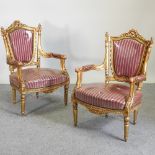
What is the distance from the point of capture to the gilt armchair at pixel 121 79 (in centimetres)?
230

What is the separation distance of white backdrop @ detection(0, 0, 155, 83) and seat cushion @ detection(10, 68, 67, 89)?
950mm

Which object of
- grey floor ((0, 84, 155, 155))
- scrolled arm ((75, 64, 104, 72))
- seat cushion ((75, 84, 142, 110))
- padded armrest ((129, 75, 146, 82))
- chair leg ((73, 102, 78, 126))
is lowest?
grey floor ((0, 84, 155, 155))

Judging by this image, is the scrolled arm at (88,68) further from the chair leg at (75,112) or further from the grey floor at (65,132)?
the grey floor at (65,132)

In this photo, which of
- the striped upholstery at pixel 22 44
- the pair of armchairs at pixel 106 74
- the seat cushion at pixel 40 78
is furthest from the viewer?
the striped upholstery at pixel 22 44

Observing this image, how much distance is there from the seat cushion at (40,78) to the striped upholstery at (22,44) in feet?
0.65

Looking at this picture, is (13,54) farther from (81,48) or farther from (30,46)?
(81,48)

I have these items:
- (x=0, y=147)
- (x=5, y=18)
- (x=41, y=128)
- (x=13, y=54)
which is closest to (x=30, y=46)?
(x=13, y=54)

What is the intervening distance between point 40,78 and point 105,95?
30.5 inches

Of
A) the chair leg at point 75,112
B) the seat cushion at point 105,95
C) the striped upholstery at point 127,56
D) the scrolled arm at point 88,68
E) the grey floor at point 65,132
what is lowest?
the grey floor at point 65,132

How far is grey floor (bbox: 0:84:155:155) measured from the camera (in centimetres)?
221

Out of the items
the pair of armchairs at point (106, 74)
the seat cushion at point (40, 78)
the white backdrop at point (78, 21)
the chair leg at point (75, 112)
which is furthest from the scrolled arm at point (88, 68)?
the white backdrop at point (78, 21)

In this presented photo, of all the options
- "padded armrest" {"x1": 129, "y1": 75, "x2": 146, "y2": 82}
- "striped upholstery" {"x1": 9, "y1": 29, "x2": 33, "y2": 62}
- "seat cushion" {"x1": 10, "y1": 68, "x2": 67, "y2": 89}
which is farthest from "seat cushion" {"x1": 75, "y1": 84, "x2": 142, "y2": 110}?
"striped upholstery" {"x1": 9, "y1": 29, "x2": 33, "y2": 62}

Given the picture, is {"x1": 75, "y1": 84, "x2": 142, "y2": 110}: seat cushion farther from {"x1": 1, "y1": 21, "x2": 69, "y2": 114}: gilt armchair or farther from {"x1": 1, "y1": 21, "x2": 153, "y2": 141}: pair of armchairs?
{"x1": 1, "y1": 21, "x2": 69, "y2": 114}: gilt armchair

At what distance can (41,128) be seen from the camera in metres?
2.57
